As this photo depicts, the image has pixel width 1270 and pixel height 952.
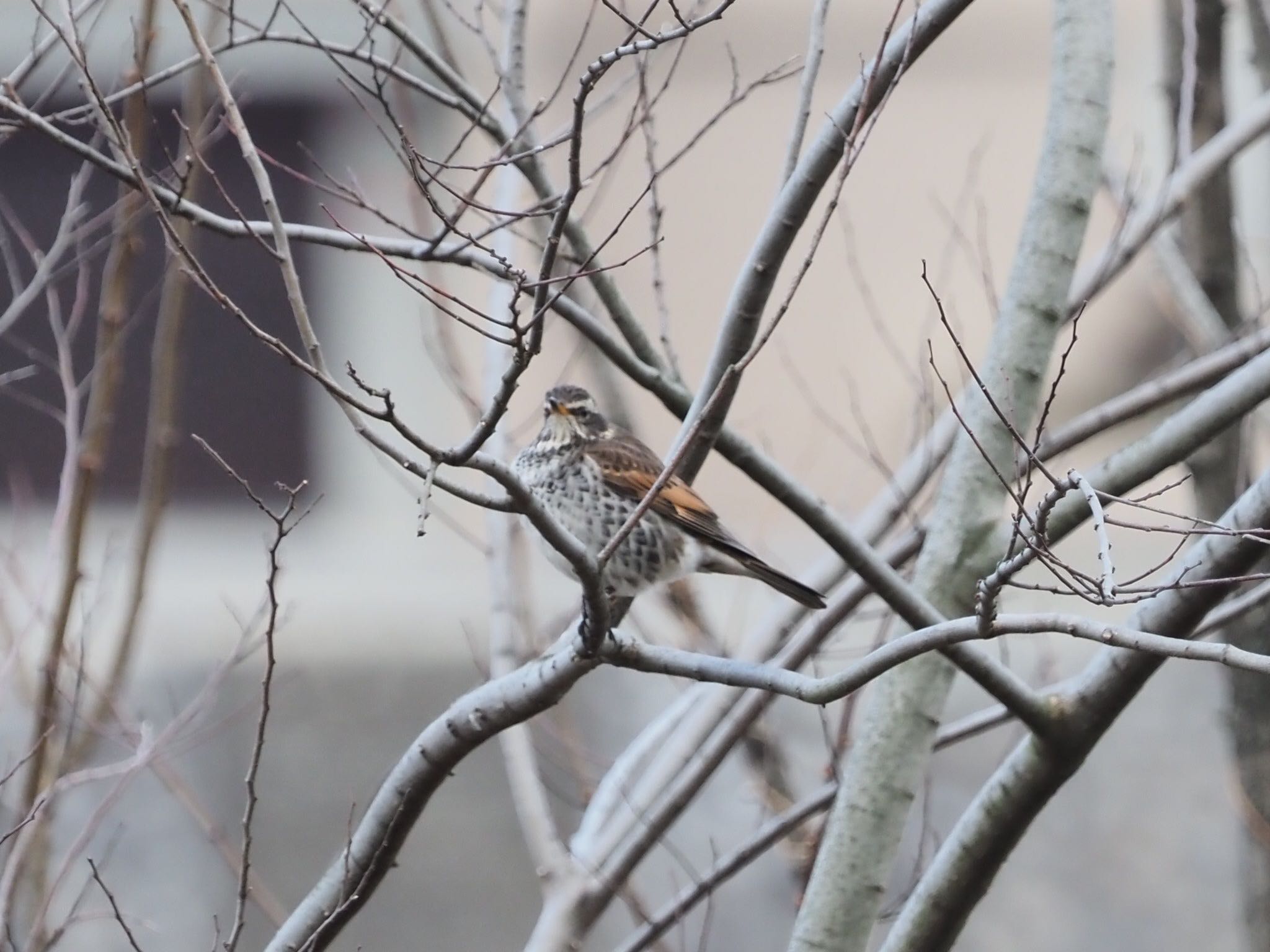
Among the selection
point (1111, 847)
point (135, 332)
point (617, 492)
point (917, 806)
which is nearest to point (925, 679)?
point (617, 492)

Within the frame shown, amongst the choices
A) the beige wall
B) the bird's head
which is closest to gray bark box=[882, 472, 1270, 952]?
the bird's head

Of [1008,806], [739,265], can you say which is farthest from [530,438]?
[1008,806]

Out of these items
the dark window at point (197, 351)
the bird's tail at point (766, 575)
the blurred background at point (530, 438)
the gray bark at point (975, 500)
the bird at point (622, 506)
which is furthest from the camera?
the dark window at point (197, 351)

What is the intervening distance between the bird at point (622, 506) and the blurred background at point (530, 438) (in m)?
2.46

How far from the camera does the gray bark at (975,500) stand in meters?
3.44

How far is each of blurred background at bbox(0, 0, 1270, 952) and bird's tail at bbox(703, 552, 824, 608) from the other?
2718mm

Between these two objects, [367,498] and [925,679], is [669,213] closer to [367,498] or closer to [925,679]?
[367,498]

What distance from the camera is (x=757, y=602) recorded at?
8.48 metres

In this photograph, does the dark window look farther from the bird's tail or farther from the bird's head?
the bird's tail

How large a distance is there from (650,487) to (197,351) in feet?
18.7

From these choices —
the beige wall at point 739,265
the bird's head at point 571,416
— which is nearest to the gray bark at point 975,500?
the bird's head at point 571,416

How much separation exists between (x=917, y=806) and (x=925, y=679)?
12.7ft

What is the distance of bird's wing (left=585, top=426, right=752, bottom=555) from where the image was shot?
4.25 m

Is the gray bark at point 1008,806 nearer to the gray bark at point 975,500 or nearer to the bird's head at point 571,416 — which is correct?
the gray bark at point 975,500
